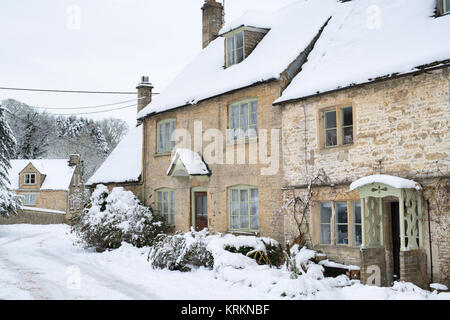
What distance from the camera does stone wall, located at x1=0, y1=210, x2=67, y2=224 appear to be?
3938 centimetres

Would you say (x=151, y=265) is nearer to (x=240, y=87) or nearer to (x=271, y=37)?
(x=240, y=87)

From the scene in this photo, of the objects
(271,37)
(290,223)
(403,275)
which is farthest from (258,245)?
(271,37)

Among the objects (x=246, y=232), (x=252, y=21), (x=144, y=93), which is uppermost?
(x=252, y=21)

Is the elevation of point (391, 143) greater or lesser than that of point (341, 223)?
A: greater

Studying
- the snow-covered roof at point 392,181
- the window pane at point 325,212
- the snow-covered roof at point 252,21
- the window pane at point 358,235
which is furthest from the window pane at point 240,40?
the snow-covered roof at point 392,181

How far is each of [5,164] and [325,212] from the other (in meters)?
21.4

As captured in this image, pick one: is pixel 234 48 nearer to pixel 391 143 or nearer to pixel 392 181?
pixel 391 143

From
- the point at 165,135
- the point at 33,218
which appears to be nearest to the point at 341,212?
the point at 165,135

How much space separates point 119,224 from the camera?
18.3 m

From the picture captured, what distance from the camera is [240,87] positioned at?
15773 millimetres

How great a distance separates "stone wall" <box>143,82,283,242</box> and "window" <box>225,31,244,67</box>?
6.68 feet

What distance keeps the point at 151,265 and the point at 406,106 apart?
28.0 ft

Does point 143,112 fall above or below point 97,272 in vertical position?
above

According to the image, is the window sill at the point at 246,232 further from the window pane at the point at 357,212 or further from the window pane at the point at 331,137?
the window pane at the point at 331,137
